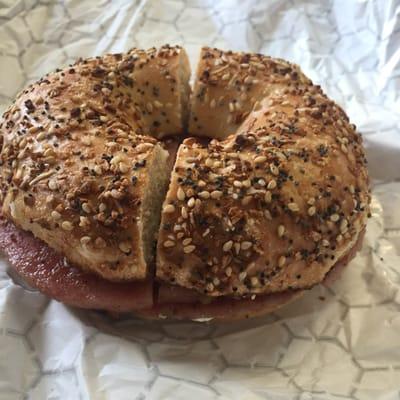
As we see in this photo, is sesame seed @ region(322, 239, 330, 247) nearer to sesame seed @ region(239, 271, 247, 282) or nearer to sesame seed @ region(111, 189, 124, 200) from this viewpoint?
sesame seed @ region(239, 271, 247, 282)

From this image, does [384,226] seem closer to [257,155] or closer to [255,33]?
[257,155]

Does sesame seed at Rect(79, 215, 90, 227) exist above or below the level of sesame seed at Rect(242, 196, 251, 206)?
above

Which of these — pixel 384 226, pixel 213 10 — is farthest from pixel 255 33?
pixel 384 226

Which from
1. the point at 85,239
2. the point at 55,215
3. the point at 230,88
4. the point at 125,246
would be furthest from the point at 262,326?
the point at 230,88

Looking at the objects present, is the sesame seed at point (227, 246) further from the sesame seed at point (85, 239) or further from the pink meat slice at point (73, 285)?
the sesame seed at point (85, 239)

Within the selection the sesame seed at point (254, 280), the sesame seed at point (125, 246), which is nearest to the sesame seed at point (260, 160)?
the sesame seed at point (254, 280)

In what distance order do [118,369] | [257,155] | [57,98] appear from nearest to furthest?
[118,369] → [257,155] → [57,98]

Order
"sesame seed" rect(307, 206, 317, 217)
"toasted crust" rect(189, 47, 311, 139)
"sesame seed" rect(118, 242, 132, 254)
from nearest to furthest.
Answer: "sesame seed" rect(118, 242, 132, 254) → "sesame seed" rect(307, 206, 317, 217) → "toasted crust" rect(189, 47, 311, 139)

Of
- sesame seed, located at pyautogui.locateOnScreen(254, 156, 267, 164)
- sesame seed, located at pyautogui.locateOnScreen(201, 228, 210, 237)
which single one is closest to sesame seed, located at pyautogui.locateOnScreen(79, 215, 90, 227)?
sesame seed, located at pyautogui.locateOnScreen(201, 228, 210, 237)
